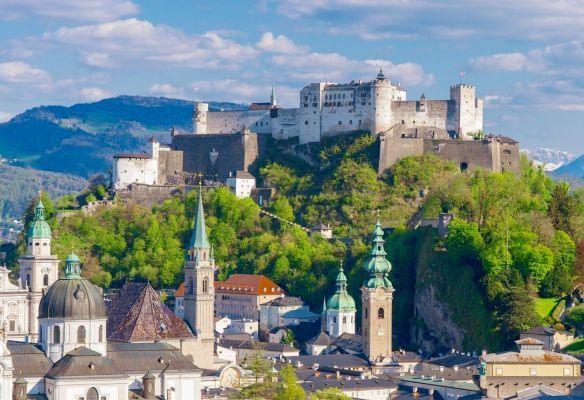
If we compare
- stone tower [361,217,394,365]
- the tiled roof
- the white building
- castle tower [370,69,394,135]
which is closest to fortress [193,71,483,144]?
castle tower [370,69,394,135]

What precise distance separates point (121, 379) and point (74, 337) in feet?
10.0

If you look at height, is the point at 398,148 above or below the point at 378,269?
above

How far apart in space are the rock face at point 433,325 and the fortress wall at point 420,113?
72.8 feet

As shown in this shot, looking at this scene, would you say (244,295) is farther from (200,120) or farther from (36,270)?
(36,270)

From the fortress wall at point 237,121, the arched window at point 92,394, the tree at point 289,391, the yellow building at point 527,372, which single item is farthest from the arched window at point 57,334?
the fortress wall at point 237,121

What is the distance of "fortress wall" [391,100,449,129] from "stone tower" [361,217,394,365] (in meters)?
20.8

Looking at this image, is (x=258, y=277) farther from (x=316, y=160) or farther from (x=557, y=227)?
(x=557, y=227)

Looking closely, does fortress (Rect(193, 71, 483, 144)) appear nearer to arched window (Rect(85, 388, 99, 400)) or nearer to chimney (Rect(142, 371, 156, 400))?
chimney (Rect(142, 371, 156, 400))

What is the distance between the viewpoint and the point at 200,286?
11081 cm

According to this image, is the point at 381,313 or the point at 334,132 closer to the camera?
the point at 381,313

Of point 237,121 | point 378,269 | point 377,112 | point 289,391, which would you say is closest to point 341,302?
point 378,269

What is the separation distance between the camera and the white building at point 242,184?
149500 mm

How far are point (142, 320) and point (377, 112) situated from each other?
46334 mm

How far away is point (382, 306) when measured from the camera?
120250mm
